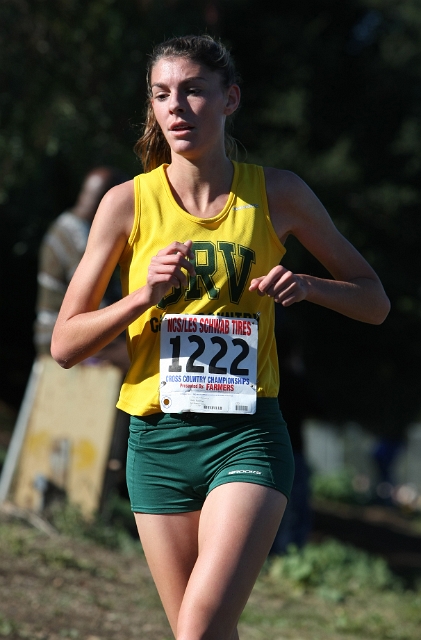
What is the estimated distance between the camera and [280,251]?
279cm

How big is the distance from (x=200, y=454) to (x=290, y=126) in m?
10.1

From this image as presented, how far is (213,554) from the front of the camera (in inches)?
96.9

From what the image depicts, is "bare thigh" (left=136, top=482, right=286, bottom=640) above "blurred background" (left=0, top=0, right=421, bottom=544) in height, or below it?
below

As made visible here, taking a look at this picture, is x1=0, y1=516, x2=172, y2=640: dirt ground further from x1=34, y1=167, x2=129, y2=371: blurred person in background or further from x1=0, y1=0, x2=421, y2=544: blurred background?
x1=0, y1=0, x2=421, y2=544: blurred background

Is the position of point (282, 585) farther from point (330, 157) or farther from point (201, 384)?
point (330, 157)

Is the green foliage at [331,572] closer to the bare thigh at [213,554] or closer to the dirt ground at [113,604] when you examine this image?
the dirt ground at [113,604]

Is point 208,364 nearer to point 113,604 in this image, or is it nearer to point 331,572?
point 113,604

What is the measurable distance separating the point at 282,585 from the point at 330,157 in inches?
274

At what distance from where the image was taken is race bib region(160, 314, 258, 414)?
263 cm

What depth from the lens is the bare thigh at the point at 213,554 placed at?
2416 millimetres

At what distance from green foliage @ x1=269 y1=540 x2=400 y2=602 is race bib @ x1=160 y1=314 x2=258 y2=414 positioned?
161 inches

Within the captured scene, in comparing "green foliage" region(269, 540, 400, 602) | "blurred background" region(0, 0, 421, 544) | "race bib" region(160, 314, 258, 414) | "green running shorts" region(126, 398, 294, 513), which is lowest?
"green foliage" region(269, 540, 400, 602)

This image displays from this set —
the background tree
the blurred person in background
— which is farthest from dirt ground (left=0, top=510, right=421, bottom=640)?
the background tree

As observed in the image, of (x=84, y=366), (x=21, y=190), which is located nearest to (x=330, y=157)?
(x=21, y=190)
